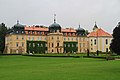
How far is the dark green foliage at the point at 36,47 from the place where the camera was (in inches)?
4397

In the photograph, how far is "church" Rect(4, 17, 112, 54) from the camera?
112062 mm

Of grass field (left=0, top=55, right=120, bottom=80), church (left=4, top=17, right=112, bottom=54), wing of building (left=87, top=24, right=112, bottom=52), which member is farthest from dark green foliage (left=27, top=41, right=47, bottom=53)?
grass field (left=0, top=55, right=120, bottom=80)

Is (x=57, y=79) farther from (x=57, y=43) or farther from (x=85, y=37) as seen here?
(x=85, y=37)

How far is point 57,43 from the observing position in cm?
11494

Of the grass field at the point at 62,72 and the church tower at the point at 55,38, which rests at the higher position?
the church tower at the point at 55,38

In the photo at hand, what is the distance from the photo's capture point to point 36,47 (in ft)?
367

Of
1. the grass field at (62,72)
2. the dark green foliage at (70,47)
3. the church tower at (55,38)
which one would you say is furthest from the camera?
the dark green foliage at (70,47)

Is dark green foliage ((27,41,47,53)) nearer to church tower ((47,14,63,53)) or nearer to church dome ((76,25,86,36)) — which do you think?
church tower ((47,14,63,53))

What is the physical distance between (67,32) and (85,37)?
7924mm

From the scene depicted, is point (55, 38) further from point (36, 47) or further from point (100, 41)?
point (100, 41)

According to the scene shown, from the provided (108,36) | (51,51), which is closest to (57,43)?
(51,51)

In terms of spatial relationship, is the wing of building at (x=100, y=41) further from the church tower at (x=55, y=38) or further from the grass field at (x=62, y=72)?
the grass field at (x=62, y=72)

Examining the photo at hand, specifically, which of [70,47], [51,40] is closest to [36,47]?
[51,40]

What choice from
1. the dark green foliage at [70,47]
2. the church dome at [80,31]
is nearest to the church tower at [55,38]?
the dark green foliage at [70,47]
